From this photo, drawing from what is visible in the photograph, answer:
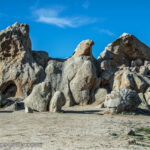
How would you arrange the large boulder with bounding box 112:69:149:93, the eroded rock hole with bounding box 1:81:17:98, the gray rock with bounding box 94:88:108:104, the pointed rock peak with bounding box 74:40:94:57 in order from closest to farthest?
the gray rock with bounding box 94:88:108:104, the large boulder with bounding box 112:69:149:93, the eroded rock hole with bounding box 1:81:17:98, the pointed rock peak with bounding box 74:40:94:57

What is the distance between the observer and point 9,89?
22500 mm

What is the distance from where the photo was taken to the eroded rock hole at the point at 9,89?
73.0ft

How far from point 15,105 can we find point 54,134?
955cm

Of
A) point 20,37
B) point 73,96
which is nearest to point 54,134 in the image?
point 73,96

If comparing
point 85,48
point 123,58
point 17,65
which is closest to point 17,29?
point 17,65

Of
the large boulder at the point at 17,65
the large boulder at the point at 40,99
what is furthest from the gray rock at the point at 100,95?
the large boulder at the point at 40,99

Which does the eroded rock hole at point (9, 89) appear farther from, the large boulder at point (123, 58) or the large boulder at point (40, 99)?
the large boulder at point (123, 58)

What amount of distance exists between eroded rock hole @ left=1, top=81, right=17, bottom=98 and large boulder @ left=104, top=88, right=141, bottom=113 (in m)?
10.3

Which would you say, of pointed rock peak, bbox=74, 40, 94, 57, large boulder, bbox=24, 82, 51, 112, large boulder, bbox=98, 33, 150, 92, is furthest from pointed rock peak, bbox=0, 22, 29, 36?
large boulder, bbox=24, 82, 51, 112

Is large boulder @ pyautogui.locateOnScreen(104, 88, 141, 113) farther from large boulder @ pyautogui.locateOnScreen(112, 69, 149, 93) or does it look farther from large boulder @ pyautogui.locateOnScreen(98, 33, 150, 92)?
large boulder @ pyautogui.locateOnScreen(98, 33, 150, 92)

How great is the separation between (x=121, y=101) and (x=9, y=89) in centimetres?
1149

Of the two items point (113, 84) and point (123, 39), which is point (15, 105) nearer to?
point (113, 84)

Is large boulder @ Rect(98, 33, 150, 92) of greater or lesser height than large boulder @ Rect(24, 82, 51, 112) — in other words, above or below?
above

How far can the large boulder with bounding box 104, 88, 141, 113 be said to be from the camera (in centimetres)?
1446
